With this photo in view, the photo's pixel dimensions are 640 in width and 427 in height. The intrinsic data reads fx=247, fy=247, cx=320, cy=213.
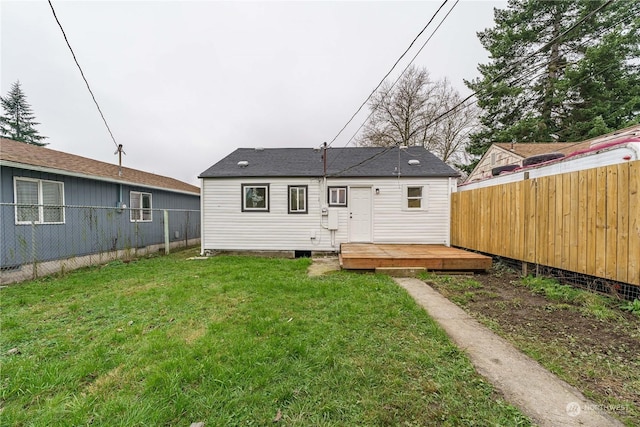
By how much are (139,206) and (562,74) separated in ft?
68.4

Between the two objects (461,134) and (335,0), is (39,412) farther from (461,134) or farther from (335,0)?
(461,134)

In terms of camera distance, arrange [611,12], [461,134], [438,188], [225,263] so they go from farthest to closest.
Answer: [461,134]
[611,12]
[438,188]
[225,263]

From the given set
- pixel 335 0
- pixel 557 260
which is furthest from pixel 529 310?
pixel 335 0

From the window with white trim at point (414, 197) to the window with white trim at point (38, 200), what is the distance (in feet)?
32.1

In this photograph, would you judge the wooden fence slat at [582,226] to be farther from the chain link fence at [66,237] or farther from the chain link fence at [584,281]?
the chain link fence at [66,237]

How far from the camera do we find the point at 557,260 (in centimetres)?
442

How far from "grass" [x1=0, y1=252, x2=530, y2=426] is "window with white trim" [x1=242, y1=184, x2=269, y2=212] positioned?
14.5 ft

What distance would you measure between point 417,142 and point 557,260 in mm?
15482

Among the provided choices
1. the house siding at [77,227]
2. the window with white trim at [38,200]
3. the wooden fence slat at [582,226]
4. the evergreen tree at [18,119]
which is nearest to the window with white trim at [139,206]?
the house siding at [77,227]

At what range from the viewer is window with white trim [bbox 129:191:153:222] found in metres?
9.37

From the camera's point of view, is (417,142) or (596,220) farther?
(417,142)

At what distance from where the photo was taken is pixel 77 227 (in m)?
7.12

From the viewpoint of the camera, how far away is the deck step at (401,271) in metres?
5.76

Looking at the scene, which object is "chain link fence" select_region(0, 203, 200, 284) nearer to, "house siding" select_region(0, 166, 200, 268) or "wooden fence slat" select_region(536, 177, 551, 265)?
"house siding" select_region(0, 166, 200, 268)
